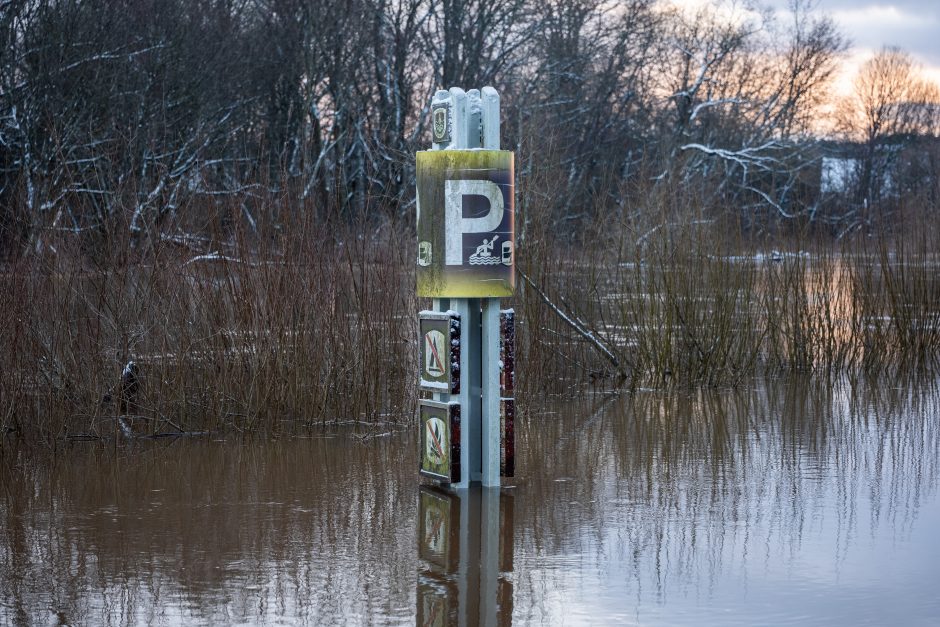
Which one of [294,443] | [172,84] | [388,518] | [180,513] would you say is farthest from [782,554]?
[172,84]

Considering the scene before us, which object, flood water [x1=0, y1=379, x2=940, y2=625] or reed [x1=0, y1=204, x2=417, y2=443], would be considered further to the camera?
reed [x1=0, y1=204, x2=417, y2=443]

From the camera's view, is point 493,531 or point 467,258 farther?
point 467,258

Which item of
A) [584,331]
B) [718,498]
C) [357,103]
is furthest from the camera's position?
[357,103]

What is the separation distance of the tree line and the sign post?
239cm

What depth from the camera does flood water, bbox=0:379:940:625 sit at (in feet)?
20.3

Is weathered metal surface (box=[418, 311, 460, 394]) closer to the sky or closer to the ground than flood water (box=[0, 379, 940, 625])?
closer to the sky

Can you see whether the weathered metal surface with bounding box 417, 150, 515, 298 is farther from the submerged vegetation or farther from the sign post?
the submerged vegetation

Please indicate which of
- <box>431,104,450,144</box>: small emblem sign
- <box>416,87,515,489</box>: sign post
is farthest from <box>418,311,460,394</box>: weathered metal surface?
<box>431,104,450,144</box>: small emblem sign

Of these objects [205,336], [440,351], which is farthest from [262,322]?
[440,351]

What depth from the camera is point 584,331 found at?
543 inches

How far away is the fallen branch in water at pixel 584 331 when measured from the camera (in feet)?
42.5

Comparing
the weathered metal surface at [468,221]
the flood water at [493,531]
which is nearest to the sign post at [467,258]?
the weathered metal surface at [468,221]

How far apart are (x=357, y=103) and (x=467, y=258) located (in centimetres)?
2701

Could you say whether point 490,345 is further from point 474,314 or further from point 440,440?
point 440,440
